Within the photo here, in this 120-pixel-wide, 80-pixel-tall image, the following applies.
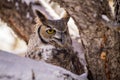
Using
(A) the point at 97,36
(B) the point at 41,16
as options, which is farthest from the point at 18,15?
(A) the point at 97,36

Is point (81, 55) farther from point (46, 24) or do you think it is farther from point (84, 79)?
point (84, 79)

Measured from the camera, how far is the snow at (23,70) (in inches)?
26.4

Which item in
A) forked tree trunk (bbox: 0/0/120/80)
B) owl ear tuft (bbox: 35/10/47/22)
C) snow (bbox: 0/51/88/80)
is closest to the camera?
snow (bbox: 0/51/88/80)

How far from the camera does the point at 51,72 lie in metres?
0.71

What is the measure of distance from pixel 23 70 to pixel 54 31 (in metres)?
0.68

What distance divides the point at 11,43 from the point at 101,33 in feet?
4.91

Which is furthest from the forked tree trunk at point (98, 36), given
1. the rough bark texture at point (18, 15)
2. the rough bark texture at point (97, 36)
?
the rough bark texture at point (18, 15)

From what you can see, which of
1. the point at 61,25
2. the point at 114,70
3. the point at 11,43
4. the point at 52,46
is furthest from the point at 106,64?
the point at 11,43

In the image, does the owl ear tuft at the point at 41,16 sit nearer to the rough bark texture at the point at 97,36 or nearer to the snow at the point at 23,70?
the rough bark texture at the point at 97,36

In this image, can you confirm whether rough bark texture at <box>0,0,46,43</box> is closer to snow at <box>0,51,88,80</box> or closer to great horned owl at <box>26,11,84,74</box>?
great horned owl at <box>26,11,84,74</box>

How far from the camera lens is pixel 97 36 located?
31.8 inches

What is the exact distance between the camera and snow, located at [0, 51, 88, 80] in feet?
2.20

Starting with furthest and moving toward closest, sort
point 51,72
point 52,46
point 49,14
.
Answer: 1. point 49,14
2. point 52,46
3. point 51,72

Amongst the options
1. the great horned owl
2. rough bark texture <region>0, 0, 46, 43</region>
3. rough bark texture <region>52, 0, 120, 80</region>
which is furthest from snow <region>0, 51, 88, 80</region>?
rough bark texture <region>0, 0, 46, 43</region>
